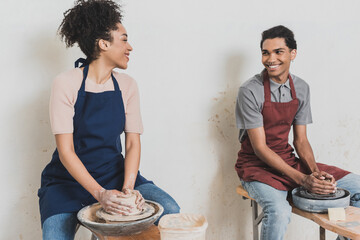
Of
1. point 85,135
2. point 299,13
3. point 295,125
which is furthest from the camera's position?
point 299,13

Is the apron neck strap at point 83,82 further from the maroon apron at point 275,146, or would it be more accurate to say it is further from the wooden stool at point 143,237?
the maroon apron at point 275,146

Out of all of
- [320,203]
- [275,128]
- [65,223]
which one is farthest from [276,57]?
[65,223]

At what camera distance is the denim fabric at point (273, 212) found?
6.33 feet

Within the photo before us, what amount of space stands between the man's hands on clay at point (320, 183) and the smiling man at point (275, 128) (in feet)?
0.11

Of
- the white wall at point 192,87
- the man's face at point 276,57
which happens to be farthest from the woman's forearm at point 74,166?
the man's face at point 276,57

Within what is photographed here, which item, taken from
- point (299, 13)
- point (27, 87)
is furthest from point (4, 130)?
point (299, 13)

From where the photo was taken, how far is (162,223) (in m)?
1.22

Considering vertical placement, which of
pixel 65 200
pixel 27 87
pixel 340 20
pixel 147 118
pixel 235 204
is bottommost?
pixel 235 204

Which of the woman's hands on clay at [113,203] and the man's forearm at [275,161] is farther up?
the woman's hands on clay at [113,203]

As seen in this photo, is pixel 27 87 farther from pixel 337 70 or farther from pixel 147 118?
pixel 337 70

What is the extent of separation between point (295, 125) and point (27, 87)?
5.14 feet

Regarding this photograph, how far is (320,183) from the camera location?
6.33ft

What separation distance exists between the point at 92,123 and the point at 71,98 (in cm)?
15

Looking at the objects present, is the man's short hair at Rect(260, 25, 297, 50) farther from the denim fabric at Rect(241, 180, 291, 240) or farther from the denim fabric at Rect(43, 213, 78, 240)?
the denim fabric at Rect(43, 213, 78, 240)
